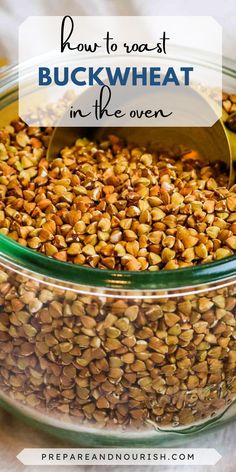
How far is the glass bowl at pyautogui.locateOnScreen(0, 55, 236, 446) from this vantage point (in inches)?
25.4

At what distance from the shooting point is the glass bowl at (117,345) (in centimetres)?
64

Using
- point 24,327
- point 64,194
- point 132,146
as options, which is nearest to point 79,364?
point 24,327

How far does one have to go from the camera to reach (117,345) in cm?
66

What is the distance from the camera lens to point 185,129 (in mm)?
918

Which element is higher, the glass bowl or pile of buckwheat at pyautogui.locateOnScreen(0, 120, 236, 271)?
pile of buckwheat at pyautogui.locateOnScreen(0, 120, 236, 271)

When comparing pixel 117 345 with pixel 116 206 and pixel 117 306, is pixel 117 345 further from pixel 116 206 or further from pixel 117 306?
pixel 116 206

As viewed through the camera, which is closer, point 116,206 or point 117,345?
point 117,345

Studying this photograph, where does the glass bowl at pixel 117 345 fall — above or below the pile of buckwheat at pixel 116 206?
below

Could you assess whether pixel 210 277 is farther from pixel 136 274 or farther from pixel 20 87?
pixel 20 87

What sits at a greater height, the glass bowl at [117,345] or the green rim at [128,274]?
the green rim at [128,274]

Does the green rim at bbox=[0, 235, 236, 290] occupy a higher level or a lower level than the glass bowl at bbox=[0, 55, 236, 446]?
higher

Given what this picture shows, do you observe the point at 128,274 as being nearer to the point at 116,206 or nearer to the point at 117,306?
the point at 117,306

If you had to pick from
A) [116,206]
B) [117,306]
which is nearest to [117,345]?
[117,306]

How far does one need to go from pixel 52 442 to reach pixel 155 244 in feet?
0.74
